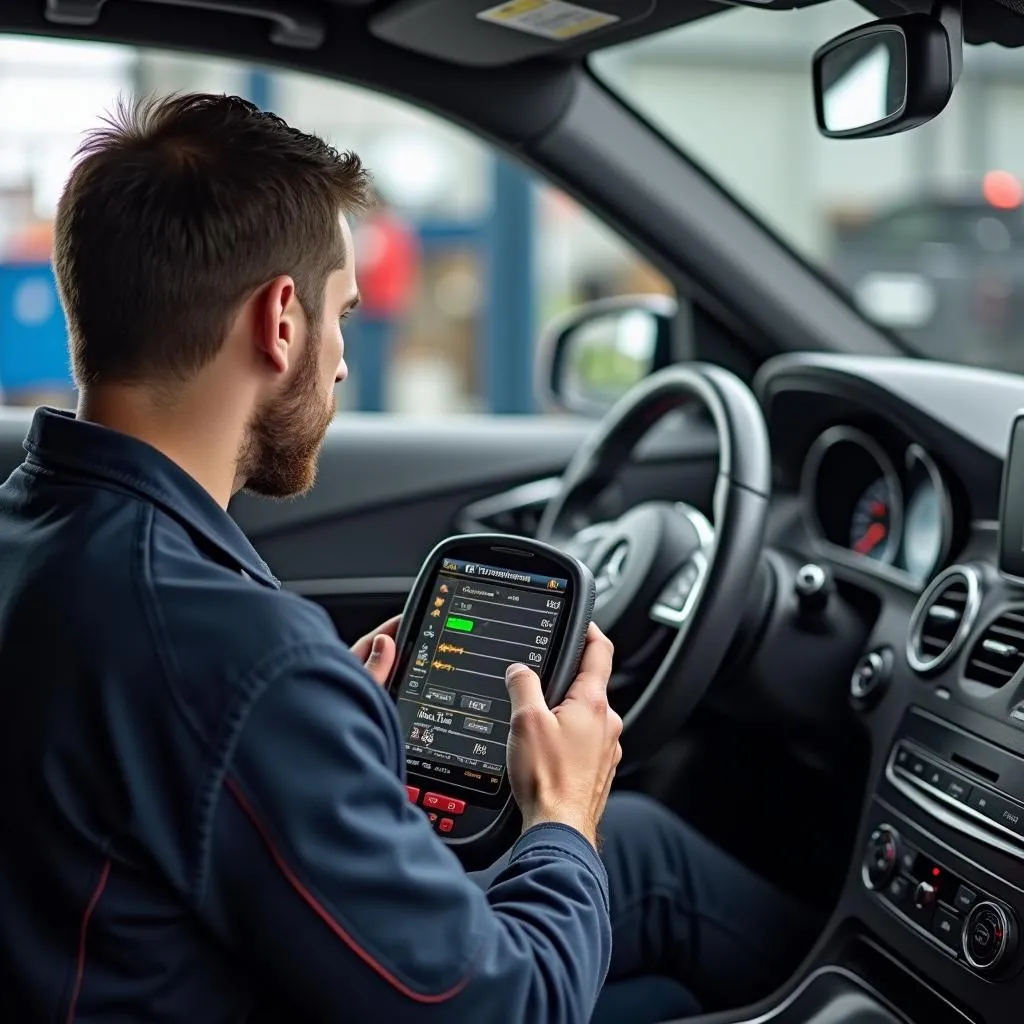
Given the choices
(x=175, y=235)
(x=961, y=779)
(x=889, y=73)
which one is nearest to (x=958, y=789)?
(x=961, y=779)

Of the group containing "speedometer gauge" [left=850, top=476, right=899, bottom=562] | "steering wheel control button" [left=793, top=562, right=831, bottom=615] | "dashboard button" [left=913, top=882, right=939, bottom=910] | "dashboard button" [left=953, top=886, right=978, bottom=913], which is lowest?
"dashboard button" [left=913, top=882, right=939, bottom=910]

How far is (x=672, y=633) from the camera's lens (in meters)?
1.82

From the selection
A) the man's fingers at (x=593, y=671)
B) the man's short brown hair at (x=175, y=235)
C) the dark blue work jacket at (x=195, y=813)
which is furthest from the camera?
the man's fingers at (x=593, y=671)

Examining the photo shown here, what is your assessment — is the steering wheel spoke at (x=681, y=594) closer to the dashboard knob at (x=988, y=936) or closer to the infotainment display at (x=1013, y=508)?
the infotainment display at (x=1013, y=508)

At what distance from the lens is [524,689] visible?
4.07 feet

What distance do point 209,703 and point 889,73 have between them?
3.42 feet

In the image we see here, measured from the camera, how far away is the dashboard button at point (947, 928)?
5.03ft

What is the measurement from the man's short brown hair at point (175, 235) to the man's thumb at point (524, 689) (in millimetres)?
364

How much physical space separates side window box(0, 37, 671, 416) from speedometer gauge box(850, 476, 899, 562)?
2.92 metres

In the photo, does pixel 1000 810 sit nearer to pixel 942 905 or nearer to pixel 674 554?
pixel 942 905

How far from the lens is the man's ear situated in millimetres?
1073

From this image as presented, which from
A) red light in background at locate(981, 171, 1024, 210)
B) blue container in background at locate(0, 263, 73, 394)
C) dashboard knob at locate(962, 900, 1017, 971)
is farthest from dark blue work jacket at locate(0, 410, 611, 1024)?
red light in background at locate(981, 171, 1024, 210)

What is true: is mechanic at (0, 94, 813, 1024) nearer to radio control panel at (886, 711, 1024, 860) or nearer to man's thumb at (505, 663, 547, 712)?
man's thumb at (505, 663, 547, 712)

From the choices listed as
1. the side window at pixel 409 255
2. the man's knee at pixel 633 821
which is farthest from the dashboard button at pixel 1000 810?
the side window at pixel 409 255
